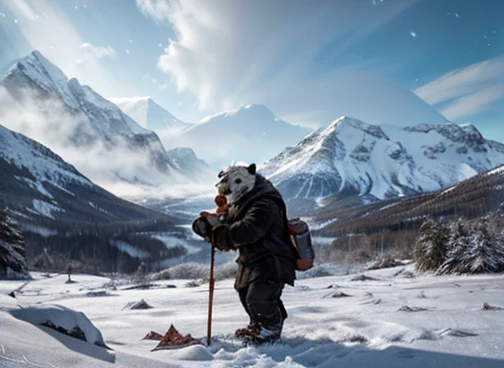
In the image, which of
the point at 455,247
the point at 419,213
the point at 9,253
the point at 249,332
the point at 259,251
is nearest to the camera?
the point at 249,332

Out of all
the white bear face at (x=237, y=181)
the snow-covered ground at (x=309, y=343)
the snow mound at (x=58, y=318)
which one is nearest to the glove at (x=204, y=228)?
the white bear face at (x=237, y=181)

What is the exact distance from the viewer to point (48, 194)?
171 m

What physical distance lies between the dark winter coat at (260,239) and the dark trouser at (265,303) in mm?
66

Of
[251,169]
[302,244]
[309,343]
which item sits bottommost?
[309,343]

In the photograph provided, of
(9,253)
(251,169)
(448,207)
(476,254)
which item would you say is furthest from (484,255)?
(448,207)

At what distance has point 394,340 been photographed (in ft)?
9.31

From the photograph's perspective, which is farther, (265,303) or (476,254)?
(476,254)

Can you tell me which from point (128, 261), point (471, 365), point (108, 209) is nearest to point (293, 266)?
point (471, 365)

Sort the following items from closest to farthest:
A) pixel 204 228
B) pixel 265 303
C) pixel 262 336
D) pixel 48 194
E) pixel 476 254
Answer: pixel 262 336, pixel 265 303, pixel 204 228, pixel 476 254, pixel 48 194

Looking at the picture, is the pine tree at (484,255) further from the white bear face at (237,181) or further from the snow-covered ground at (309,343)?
the white bear face at (237,181)

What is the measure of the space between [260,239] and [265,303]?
59 centimetres

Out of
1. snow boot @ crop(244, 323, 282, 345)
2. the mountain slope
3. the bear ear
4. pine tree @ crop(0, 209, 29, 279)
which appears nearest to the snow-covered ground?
snow boot @ crop(244, 323, 282, 345)

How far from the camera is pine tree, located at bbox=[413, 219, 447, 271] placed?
1523 centimetres

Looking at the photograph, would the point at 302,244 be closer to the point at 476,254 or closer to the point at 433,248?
the point at 476,254
